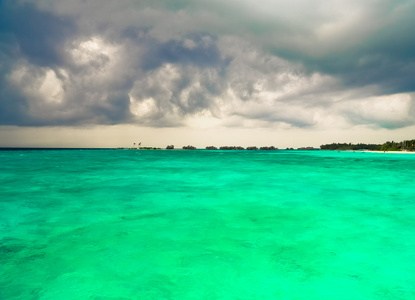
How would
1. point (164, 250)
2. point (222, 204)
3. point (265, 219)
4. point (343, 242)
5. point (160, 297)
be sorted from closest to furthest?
point (160, 297), point (164, 250), point (343, 242), point (265, 219), point (222, 204)

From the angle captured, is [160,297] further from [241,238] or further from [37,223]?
[37,223]

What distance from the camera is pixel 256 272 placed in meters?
7.18

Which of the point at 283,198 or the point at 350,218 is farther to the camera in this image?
the point at 283,198

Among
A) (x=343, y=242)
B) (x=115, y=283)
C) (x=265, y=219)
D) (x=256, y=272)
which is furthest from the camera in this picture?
(x=265, y=219)

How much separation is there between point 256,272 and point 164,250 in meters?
3.21

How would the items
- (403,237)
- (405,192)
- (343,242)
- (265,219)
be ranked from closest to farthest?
(343,242)
(403,237)
(265,219)
(405,192)

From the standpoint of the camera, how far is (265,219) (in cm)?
1289

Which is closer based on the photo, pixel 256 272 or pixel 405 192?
pixel 256 272

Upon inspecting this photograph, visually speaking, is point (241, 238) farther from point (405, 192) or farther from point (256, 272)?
point (405, 192)

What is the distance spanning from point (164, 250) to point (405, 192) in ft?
77.7

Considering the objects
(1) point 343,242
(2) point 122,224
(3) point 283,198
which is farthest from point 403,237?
(2) point 122,224

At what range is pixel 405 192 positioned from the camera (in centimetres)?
2267

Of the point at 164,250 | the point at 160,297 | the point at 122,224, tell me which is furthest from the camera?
the point at 122,224

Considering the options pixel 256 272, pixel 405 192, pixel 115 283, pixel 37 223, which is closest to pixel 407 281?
pixel 256 272
